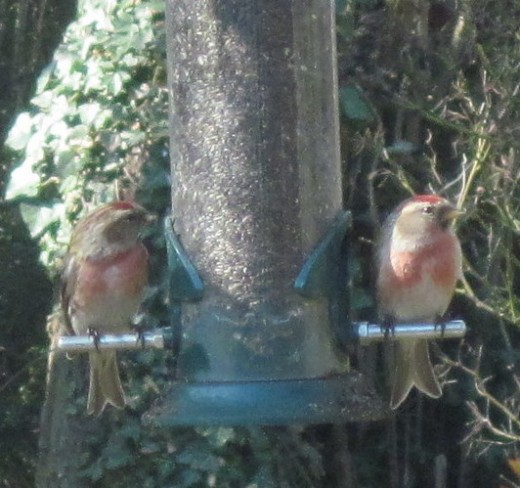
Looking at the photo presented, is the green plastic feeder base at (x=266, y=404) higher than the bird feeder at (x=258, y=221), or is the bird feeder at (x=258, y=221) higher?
the bird feeder at (x=258, y=221)

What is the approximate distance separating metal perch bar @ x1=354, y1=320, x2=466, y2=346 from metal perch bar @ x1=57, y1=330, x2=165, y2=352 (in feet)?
2.10

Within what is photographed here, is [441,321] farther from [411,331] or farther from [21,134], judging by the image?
[21,134]

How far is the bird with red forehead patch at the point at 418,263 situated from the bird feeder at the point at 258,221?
0.36m

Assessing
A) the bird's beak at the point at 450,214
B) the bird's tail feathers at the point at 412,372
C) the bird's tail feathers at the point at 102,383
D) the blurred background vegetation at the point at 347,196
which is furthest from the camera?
the blurred background vegetation at the point at 347,196

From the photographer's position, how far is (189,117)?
529cm

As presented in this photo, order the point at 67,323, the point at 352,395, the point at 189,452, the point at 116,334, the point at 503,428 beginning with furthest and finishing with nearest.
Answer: the point at 503,428
the point at 189,452
the point at 67,323
the point at 116,334
the point at 352,395

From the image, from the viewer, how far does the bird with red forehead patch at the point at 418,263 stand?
5605 mm

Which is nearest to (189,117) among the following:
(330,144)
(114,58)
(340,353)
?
(330,144)

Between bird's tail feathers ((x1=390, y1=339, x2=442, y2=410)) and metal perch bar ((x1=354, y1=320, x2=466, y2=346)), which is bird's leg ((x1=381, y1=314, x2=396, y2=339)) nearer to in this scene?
metal perch bar ((x1=354, y1=320, x2=466, y2=346))

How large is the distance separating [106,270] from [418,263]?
1067 millimetres

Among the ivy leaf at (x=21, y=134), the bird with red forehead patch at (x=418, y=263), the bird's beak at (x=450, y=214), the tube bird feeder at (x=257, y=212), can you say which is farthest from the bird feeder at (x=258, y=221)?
the ivy leaf at (x=21, y=134)

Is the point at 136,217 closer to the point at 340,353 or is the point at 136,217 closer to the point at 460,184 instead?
the point at 340,353

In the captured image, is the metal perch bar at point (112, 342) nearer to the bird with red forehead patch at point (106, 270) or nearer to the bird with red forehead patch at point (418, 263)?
the bird with red forehead patch at point (106, 270)

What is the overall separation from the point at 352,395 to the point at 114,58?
2.25 m
